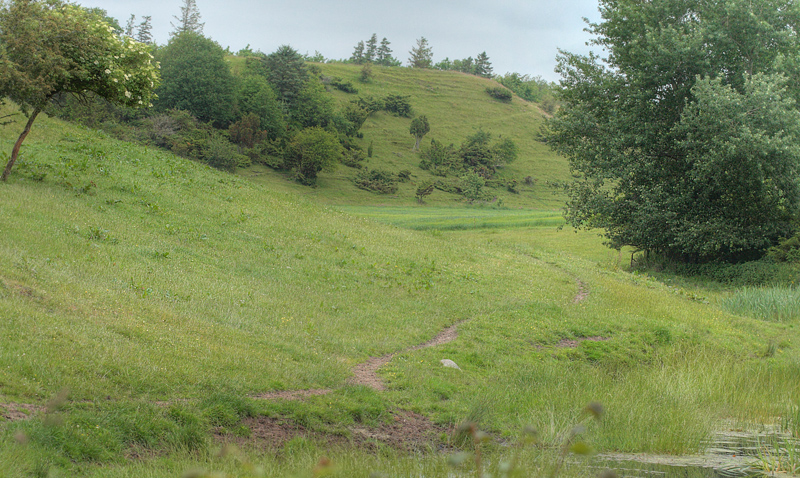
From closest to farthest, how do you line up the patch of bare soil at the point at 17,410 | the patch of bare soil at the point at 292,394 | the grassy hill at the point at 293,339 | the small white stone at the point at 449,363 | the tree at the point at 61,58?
the patch of bare soil at the point at 17,410
the grassy hill at the point at 293,339
the patch of bare soil at the point at 292,394
the small white stone at the point at 449,363
the tree at the point at 61,58

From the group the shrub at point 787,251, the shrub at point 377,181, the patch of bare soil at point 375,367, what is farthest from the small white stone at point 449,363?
the shrub at point 377,181

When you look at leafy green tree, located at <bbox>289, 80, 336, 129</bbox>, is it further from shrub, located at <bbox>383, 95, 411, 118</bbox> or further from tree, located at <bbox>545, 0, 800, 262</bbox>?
tree, located at <bbox>545, 0, 800, 262</bbox>

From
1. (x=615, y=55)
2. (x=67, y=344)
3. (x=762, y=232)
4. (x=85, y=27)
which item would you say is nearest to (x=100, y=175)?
(x=85, y=27)

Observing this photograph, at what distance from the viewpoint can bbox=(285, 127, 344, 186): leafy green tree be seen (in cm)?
8081

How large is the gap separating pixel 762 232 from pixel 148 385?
3043cm

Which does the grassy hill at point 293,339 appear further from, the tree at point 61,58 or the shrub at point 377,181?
the shrub at point 377,181

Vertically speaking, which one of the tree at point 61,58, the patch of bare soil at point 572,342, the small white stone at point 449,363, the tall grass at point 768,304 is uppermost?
the tree at point 61,58

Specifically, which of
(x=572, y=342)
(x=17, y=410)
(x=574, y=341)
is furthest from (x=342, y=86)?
(x=17, y=410)

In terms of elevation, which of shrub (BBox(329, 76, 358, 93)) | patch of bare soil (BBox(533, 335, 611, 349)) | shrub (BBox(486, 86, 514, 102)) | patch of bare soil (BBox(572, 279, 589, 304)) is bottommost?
patch of bare soil (BBox(533, 335, 611, 349))

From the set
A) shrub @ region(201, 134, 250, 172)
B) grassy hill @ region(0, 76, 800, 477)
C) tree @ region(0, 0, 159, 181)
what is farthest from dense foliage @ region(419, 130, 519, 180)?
tree @ region(0, 0, 159, 181)

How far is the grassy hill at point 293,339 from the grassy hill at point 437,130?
53982 millimetres

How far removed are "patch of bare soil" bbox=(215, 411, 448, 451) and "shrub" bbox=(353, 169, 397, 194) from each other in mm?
76791

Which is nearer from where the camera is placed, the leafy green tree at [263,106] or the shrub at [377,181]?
the shrub at [377,181]

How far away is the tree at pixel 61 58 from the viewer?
17.2 metres
